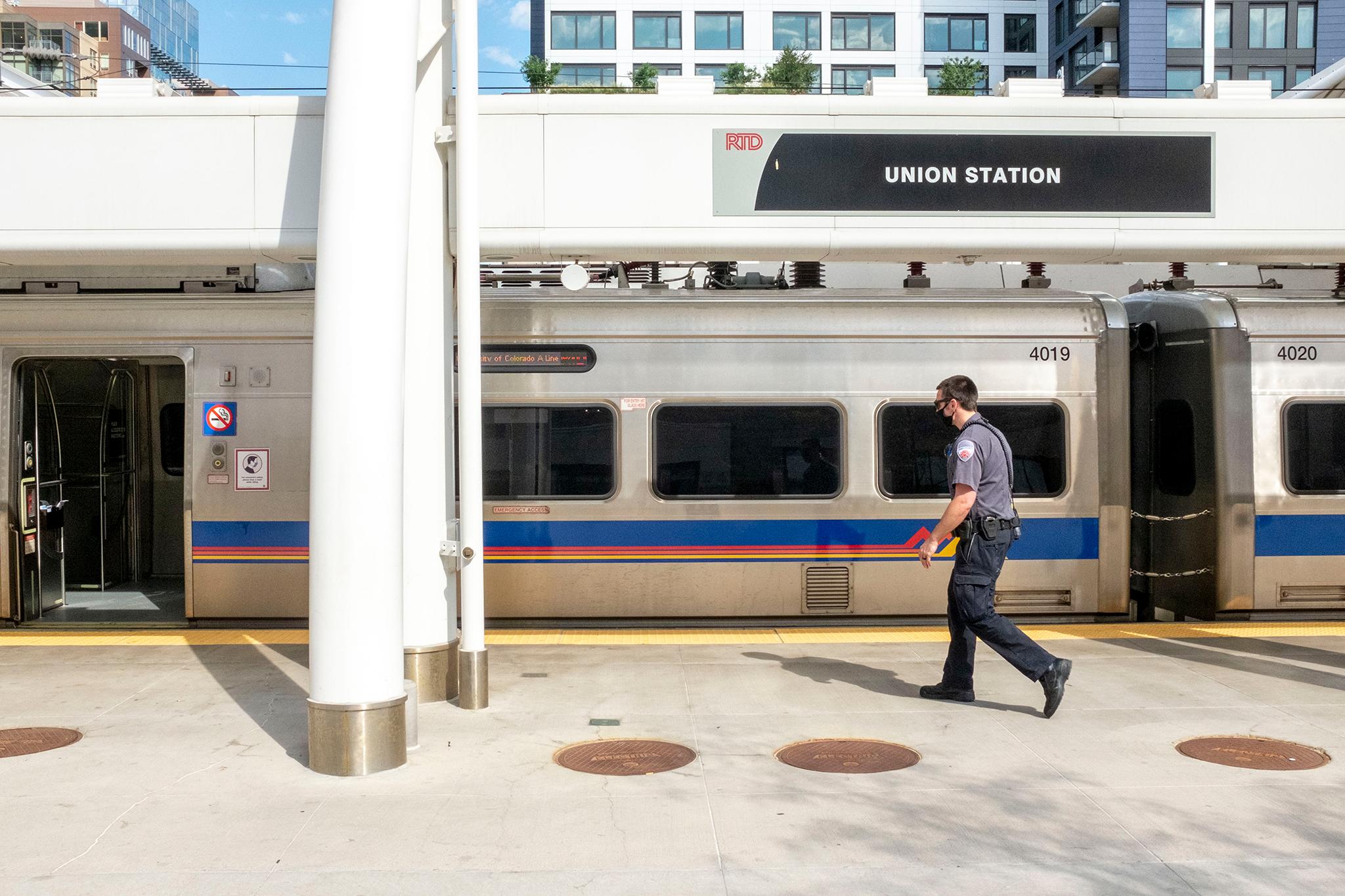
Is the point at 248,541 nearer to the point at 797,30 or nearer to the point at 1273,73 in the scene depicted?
the point at 1273,73

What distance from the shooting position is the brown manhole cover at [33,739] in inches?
246

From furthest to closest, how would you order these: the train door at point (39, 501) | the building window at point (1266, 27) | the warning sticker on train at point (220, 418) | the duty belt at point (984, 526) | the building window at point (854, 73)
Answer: the building window at point (854, 73) < the building window at point (1266, 27) < the train door at point (39, 501) < the warning sticker on train at point (220, 418) < the duty belt at point (984, 526)

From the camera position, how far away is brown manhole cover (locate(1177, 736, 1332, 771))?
5895 mm

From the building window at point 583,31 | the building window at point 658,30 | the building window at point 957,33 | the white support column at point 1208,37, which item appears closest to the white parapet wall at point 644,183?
the white support column at point 1208,37

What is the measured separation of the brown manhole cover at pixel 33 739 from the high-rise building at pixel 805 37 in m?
56.8

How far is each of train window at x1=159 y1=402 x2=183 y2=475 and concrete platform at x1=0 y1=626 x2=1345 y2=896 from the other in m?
3.63

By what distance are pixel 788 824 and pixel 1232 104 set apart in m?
5.47

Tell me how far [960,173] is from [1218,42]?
50.0m

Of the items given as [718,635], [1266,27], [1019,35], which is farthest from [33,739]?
[1019,35]

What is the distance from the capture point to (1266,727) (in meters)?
6.57

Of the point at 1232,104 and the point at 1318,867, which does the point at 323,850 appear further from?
the point at 1232,104

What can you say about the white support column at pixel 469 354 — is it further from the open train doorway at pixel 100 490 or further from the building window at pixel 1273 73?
the building window at pixel 1273 73

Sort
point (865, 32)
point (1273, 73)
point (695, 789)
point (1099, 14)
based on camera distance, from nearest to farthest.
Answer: point (695, 789) < point (1273, 73) < point (1099, 14) < point (865, 32)

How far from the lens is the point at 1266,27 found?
51094 mm
